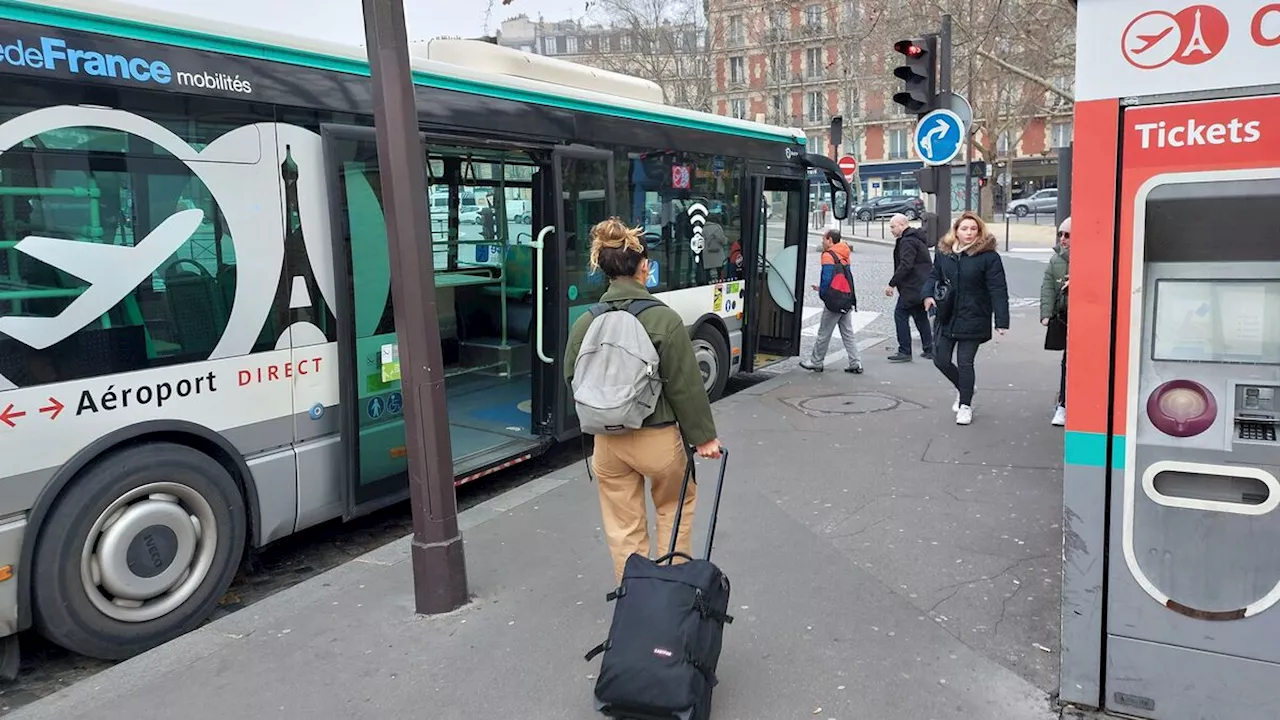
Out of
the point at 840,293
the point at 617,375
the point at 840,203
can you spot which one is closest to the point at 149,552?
the point at 617,375

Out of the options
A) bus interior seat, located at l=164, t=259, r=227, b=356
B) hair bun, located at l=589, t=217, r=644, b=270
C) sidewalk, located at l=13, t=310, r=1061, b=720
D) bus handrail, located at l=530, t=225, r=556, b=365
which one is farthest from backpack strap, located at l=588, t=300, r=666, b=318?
bus handrail, located at l=530, t=225, r=556, b=365

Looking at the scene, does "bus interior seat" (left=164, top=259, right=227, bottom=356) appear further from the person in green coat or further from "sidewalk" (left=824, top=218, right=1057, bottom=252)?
"sidewalk" (left=824, top=218, right=1057, bottom=252)

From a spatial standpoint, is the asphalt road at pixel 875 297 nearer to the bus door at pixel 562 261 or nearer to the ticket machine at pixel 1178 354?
the bus door at pixel 562 261

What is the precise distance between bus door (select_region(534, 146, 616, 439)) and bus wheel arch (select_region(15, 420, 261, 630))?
95.2 inches

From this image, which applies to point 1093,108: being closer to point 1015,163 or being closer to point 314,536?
point 314,536

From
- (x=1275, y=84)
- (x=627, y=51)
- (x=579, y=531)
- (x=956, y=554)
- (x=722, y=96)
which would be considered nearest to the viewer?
(x=1275, y=84)

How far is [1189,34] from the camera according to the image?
284 cm

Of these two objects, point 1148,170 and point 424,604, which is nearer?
point 1148,170

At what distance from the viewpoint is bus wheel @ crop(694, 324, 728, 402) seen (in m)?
8.55

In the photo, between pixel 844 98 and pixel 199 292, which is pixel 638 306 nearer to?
pixel 199 292

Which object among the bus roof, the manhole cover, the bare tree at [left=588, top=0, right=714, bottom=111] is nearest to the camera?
the bus roof

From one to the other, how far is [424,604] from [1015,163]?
212 feet

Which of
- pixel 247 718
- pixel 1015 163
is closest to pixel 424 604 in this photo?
pixel 247 718

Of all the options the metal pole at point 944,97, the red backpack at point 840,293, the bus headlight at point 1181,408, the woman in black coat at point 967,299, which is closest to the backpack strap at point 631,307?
the bus headlight at point 1181,408
